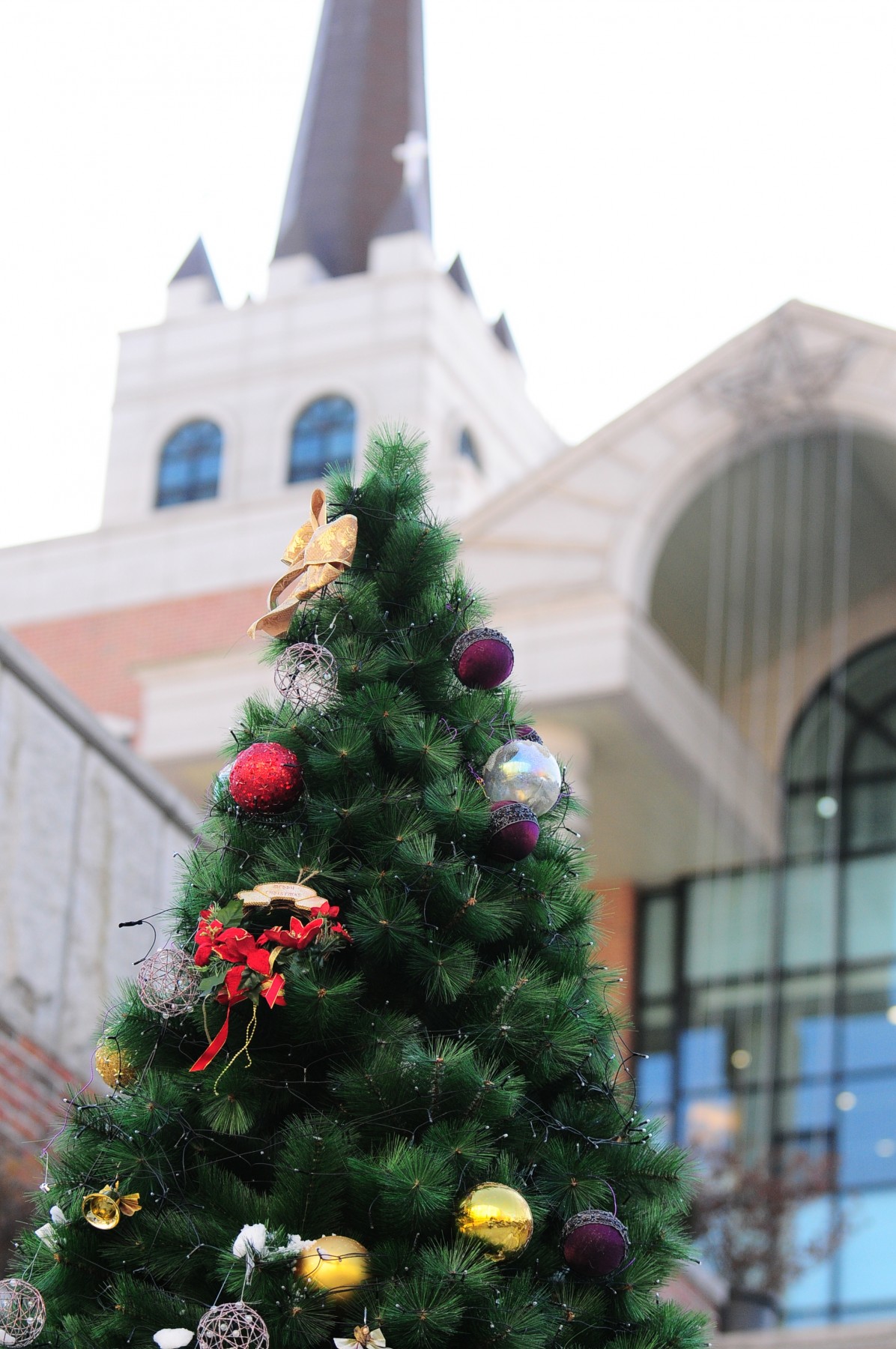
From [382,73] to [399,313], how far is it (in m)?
9.74

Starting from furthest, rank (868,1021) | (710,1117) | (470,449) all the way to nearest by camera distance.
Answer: (470,449)
(710,1117)
(868,1021)

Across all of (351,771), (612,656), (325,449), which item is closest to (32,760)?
(351,771)

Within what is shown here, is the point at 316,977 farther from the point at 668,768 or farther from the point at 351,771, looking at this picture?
the point at 668,768

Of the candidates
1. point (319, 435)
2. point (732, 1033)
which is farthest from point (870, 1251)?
point (319, 435)

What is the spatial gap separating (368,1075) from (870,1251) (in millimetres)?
12912

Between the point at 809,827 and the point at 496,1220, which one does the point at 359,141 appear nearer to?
the point at 809,827

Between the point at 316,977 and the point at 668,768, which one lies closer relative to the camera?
the point at 316,977

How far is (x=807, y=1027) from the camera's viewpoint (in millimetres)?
16344

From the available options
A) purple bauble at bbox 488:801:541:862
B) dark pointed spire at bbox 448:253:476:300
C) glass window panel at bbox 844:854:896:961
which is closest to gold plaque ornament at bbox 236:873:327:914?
purple bauble at bbox 488:801:541:862

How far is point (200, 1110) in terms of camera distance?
3.52 metres

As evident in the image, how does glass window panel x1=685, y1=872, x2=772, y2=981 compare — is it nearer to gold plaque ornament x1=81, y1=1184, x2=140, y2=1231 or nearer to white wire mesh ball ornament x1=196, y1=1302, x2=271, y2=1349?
gold plaque ornament x1=81, y1=1184, x2=140, y2=1231

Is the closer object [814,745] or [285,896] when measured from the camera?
[285,896]

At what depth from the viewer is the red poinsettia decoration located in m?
3.48

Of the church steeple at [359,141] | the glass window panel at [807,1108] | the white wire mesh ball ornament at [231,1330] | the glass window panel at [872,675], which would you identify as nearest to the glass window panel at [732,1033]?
the glass window panel at [807,1108]
